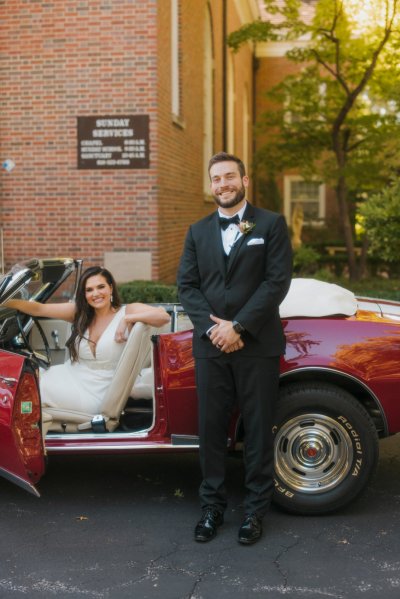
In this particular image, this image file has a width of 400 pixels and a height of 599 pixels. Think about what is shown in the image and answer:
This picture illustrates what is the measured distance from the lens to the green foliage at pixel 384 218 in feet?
34.9

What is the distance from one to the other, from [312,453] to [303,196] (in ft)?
87.9

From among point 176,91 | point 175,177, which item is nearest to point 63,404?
point 175,177

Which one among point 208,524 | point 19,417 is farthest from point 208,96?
point 208,524

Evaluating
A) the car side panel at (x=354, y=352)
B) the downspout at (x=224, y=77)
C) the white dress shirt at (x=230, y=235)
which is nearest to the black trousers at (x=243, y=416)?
the car side panel at (x=354, y=352)

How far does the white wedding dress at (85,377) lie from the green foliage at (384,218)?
6.24 metres

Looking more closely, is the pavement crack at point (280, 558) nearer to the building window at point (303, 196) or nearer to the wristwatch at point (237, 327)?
the wristwatch at point (237, 327)

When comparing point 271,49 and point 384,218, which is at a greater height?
point 271,49

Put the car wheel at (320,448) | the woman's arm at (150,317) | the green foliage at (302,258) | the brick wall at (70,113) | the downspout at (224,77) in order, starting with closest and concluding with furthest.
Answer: the car wheel at (320,448) → the woman's arm at (150,317) → the brick wall at (70,113) → the green foliage at (302,258) → the downspout at (224,77)

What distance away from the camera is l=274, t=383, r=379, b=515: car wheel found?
457 centimetres

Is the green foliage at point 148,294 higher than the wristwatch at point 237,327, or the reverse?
the wristwatch at point 237,327

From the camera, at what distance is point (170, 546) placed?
4270mm

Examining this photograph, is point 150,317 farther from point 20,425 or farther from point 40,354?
point 40,354

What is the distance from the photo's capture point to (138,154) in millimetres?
11477

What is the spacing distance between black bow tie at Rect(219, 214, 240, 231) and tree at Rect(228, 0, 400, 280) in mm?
7767
